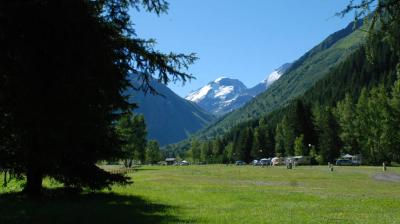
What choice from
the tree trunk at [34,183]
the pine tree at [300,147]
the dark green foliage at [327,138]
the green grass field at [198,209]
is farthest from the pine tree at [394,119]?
the tree trunk at [34,183]

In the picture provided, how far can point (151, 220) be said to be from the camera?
1694 centimetres

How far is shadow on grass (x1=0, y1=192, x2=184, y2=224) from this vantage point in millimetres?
16609

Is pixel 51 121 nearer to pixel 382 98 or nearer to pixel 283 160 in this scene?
pixel 382 98

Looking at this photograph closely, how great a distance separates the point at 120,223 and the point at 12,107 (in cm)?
525

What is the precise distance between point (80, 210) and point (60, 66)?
7081mm

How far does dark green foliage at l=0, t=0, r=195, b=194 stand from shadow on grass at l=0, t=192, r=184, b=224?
6.86 ft

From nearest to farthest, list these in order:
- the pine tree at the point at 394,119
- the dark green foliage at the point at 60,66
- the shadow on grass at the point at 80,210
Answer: the dark green foliage at the point at 60,66 < the shadow on grass at the point at 80,210 < the pine tree at the point at 394,119

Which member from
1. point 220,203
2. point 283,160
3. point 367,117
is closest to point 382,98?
point 367,117

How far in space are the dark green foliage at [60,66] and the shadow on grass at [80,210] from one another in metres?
2.09

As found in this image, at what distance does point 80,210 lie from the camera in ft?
63.3

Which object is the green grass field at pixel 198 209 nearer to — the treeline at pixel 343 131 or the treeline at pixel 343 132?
the treeline at pixel 343 131

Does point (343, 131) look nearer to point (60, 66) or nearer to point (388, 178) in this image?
point (388, 178)

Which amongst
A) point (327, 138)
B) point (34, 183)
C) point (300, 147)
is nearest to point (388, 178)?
point (34, 183)

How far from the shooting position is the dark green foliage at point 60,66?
45.3ft
